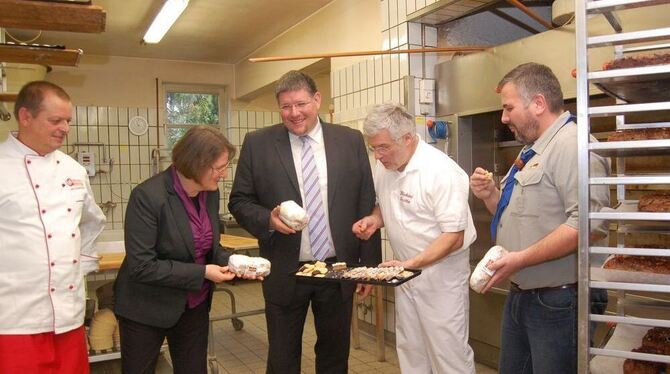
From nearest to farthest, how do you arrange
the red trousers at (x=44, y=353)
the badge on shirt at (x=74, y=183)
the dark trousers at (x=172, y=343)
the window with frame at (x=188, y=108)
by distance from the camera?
the red trousers at (x=44, y=353) → the dark trousers at (x=172, y=343) → the badge on shirt at (x=74, y=183) → the window with frame at (x=188, y=108)

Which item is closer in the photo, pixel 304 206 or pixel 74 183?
pixel 74 183

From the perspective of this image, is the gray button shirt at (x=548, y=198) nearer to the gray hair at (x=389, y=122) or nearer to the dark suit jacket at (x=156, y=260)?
the gray hair at (x=389, y=122)

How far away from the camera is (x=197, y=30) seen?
5.74 m

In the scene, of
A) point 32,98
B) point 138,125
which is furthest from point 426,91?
point 138,125

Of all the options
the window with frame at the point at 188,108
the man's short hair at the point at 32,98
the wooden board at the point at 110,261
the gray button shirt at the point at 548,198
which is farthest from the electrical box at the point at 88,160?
the gray button shirt at the point at 548,198

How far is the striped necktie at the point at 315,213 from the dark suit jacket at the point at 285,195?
39 millimetres

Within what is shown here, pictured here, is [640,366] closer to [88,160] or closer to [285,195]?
[285,195]

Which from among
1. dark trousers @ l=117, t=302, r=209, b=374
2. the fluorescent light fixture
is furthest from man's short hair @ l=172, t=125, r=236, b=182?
the fluorescent light fixture

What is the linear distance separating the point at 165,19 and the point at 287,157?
338cm

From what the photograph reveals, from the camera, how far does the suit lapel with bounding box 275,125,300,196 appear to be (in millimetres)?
2248

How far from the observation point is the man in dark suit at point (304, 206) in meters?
2.22

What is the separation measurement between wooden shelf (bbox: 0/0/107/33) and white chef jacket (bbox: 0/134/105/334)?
487 mm

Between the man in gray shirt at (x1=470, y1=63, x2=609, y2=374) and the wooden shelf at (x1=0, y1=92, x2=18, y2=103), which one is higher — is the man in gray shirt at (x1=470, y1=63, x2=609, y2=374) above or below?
below

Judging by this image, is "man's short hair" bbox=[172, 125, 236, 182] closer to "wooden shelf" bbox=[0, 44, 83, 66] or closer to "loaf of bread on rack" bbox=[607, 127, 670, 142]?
"wooden shelf" bbox=[0, 44, 83, 66]
